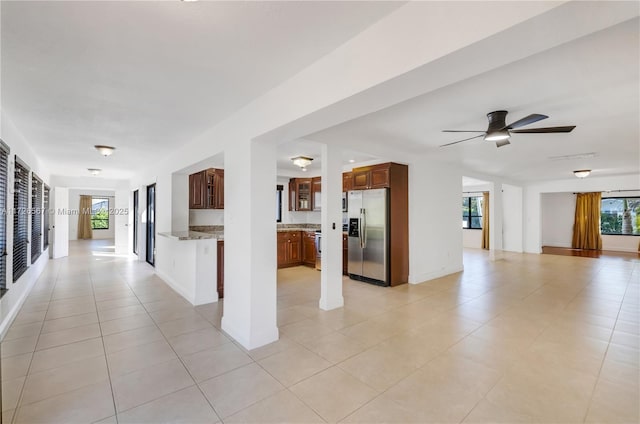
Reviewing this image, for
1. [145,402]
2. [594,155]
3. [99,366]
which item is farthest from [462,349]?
[594,155]

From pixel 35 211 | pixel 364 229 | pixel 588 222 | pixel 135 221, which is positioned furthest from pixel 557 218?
pixel 35 211

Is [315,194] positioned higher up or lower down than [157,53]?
lower down

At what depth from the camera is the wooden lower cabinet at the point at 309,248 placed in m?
6.96

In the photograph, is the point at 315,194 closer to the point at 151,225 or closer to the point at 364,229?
the point at 364,229

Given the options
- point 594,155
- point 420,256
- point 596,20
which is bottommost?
point 420,256

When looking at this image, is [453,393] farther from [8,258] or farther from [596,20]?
[8,258]

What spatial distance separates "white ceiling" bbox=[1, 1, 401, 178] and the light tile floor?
238cm

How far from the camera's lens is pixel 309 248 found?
712 cm

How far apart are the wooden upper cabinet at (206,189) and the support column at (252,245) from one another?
3.10m

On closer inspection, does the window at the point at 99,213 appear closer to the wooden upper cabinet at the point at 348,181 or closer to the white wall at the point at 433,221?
the wooden upper cabinet at the point at 348,181

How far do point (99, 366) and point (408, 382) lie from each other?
2.59 meters

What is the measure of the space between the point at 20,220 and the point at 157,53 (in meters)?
3.95

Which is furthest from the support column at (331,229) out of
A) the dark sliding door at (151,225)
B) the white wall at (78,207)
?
the white wall at (78,207)

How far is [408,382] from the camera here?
7.50ft
